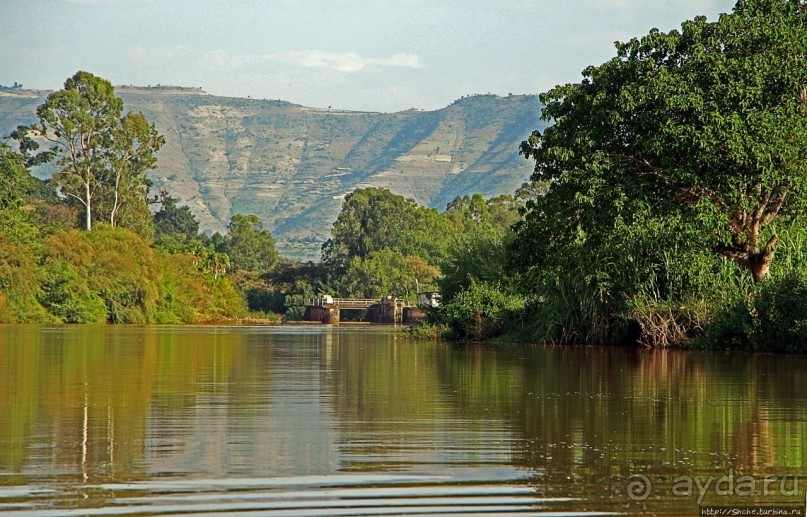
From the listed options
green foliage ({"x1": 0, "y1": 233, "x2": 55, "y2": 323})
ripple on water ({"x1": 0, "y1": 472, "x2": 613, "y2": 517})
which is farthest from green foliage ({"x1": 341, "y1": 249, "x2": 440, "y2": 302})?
ripple on water ({"x1": 0, "y1": 472, "x2": 613, "y2": 517})

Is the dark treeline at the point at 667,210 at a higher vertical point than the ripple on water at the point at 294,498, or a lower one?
higher

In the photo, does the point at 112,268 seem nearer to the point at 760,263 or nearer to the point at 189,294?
the point at 189,294

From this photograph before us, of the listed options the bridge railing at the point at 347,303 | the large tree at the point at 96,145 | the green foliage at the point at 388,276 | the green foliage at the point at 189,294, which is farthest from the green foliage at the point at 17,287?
the green foliage at the point at 388,276

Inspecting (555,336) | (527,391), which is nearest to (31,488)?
(527,391)

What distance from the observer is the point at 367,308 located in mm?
102000

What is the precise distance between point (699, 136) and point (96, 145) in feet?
240

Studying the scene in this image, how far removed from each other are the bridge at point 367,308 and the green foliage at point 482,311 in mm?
57562

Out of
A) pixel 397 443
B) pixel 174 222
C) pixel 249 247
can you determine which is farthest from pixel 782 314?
pixel 174 222

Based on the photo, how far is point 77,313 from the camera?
69.5 meters

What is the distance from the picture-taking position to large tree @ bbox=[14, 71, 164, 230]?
86.9 m

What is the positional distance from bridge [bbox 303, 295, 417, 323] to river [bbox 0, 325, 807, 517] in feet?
259

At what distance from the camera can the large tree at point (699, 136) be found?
24.8 metres

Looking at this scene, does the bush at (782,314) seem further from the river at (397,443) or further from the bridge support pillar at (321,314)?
the bridge support pillar at (321,314)

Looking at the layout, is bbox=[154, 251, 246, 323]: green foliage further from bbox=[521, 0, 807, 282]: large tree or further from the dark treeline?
bbox=[521, 0, 807, 282]: large tree
